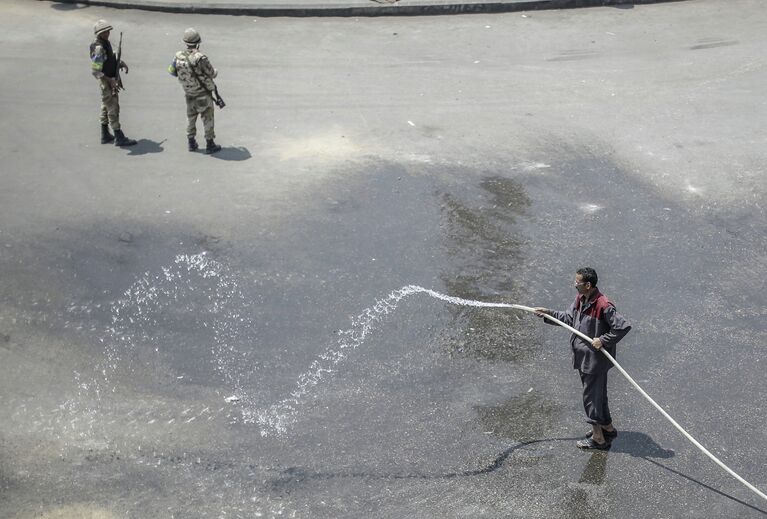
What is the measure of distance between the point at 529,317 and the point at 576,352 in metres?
1.60

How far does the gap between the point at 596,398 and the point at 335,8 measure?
10373 millimetres

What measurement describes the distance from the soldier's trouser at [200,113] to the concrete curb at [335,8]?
15.8ft

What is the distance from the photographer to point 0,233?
9531 mm

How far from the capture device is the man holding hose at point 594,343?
6715mm

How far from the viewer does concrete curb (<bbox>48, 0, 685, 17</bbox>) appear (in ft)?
50.3

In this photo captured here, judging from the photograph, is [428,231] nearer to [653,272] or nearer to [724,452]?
[653,272]

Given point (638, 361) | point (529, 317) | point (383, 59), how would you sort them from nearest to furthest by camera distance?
point (638, 361) → point (529, 317) → point (383, 59)

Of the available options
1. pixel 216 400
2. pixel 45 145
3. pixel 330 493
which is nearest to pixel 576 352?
pixel 330 493

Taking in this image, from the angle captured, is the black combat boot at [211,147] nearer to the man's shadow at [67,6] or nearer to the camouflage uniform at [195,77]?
the camouflage uniform at [195,77]

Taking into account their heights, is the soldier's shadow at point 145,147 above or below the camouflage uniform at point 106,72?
below

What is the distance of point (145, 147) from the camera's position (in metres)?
11.4

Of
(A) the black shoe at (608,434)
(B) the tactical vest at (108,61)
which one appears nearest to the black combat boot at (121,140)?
(B) the tactical vest at (108,61)

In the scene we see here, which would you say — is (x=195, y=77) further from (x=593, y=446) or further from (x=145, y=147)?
(x=593, y=446)

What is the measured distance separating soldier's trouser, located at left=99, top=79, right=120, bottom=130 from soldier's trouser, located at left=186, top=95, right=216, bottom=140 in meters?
0.91
